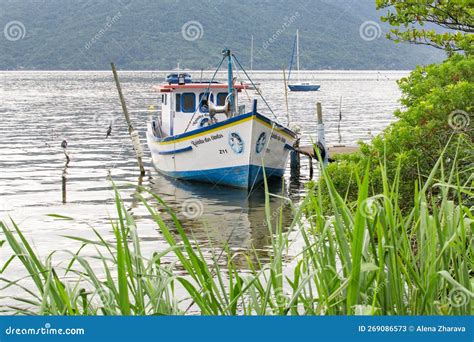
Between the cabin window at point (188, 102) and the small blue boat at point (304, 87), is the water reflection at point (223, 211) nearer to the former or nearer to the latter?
the cabin window at point (188, 102)

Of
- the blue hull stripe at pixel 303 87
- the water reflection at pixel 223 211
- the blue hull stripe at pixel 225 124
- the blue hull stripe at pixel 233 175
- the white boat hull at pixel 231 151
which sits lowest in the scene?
the water reflection at pixel 223 211

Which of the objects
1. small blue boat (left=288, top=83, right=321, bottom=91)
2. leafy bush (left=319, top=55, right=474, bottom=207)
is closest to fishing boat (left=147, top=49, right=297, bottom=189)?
leafy bush (left=319, top=55, right=474, bottom=207)

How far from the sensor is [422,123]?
947 centimetres

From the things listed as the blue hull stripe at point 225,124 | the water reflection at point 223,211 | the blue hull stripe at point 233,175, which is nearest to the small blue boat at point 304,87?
the water reflection at point 223,211

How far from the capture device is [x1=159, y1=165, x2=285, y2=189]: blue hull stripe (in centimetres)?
2270

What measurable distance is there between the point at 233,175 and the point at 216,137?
4.21 feet

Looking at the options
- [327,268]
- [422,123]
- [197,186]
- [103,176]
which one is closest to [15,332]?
[327,268]

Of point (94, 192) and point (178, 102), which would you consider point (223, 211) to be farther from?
point (178, 102)

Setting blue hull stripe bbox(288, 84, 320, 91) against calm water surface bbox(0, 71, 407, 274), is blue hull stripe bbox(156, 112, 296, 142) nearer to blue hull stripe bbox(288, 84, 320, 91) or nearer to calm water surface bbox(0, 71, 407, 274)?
calm water surface bbox(0, 71, 407, 274)

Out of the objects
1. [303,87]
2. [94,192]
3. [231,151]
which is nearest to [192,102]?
[231,151]

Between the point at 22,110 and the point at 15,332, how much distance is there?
66721mm

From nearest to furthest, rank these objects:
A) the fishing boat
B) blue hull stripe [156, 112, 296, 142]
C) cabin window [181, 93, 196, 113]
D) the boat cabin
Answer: blue hull stripe [156, 112, 296, 142]
the fishing boat
the boat cabin
cabin window [181, 93, 196, 113]

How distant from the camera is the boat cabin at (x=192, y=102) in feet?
80.0

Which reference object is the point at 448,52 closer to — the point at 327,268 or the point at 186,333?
the point at 327,268
